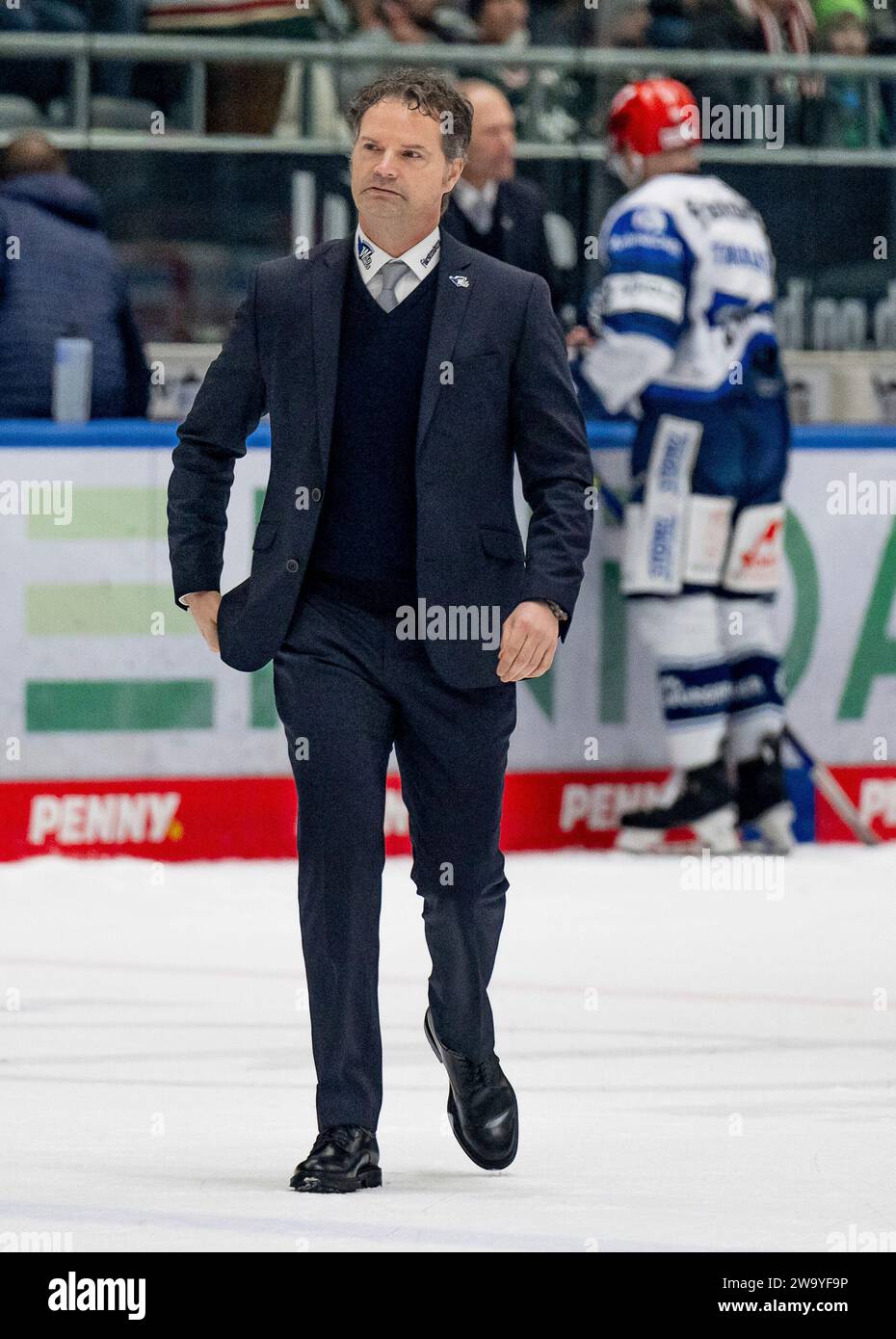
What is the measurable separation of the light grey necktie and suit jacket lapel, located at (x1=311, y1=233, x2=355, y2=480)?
0.06 metres

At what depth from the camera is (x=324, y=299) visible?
14.9ft

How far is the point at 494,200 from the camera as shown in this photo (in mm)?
9266

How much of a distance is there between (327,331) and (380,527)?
0.32 m

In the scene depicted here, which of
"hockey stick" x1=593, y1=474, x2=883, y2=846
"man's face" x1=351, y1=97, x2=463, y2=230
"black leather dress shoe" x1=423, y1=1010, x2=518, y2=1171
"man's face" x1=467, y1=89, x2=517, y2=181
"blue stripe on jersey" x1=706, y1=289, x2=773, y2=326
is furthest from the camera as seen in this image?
"man's face" x1=467, y1=89, x2=517, y2=181

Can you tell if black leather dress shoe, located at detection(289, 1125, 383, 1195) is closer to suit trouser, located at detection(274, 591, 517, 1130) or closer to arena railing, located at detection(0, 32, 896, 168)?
suit trouser, located at detection(274, 591, 517, 1130)

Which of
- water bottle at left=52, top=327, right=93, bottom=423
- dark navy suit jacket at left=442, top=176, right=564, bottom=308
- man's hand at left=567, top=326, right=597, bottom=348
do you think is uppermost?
dark navy suit jacket at left=442, top=176, right=564, bottom=308

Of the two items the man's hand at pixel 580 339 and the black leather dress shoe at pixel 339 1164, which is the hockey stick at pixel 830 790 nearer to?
the man's hand at pixel 580 339

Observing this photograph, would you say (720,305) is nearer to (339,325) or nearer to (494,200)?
(494,200)

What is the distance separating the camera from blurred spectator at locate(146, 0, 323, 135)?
387 inches

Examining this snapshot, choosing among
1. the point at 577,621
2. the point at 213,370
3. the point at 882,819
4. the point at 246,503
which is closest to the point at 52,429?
the point at 246,503

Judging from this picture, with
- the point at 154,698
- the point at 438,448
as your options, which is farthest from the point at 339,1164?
the point at 154,698

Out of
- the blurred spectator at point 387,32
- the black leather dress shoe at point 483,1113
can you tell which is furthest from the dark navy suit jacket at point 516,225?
the black leather dress shoe at point 483,1113

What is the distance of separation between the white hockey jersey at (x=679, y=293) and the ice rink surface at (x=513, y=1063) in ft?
4.93

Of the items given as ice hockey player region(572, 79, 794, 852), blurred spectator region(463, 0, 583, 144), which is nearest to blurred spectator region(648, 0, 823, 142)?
blurred spectator region(463, 0, 583, 144)
